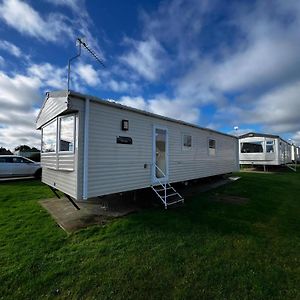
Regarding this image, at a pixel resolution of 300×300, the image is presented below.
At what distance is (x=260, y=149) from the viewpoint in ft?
72.6

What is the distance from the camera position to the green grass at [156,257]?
323 centimetres

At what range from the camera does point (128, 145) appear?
6988 mm

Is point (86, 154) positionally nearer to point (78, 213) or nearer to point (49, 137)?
point (78, 213)

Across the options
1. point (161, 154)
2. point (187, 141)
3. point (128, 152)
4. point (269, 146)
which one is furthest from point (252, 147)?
point (128, 152)

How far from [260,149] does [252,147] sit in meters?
0.76

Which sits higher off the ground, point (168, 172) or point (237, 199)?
point (168, 172)

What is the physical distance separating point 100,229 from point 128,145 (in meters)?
2.65

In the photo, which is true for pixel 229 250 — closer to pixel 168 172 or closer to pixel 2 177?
pixel 168 172

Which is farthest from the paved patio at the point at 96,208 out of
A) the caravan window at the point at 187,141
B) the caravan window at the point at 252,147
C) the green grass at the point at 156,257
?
the caravan window at the point at 252,147

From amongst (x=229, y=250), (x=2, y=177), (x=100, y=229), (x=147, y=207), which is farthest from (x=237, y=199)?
(x=2, y=177)

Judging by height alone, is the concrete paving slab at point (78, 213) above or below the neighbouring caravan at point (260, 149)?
below

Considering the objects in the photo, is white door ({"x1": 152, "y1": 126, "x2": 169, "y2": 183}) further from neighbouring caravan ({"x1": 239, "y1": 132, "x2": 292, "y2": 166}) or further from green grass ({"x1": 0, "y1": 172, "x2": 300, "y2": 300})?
neighbouring caravan ({"x1": 239, "y1": 132, "x2": 292, "y2": 166})

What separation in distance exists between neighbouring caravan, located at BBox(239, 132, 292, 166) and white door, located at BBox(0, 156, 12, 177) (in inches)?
806

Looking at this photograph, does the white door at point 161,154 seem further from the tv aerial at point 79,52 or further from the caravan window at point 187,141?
the tv aerial at point 79,52
